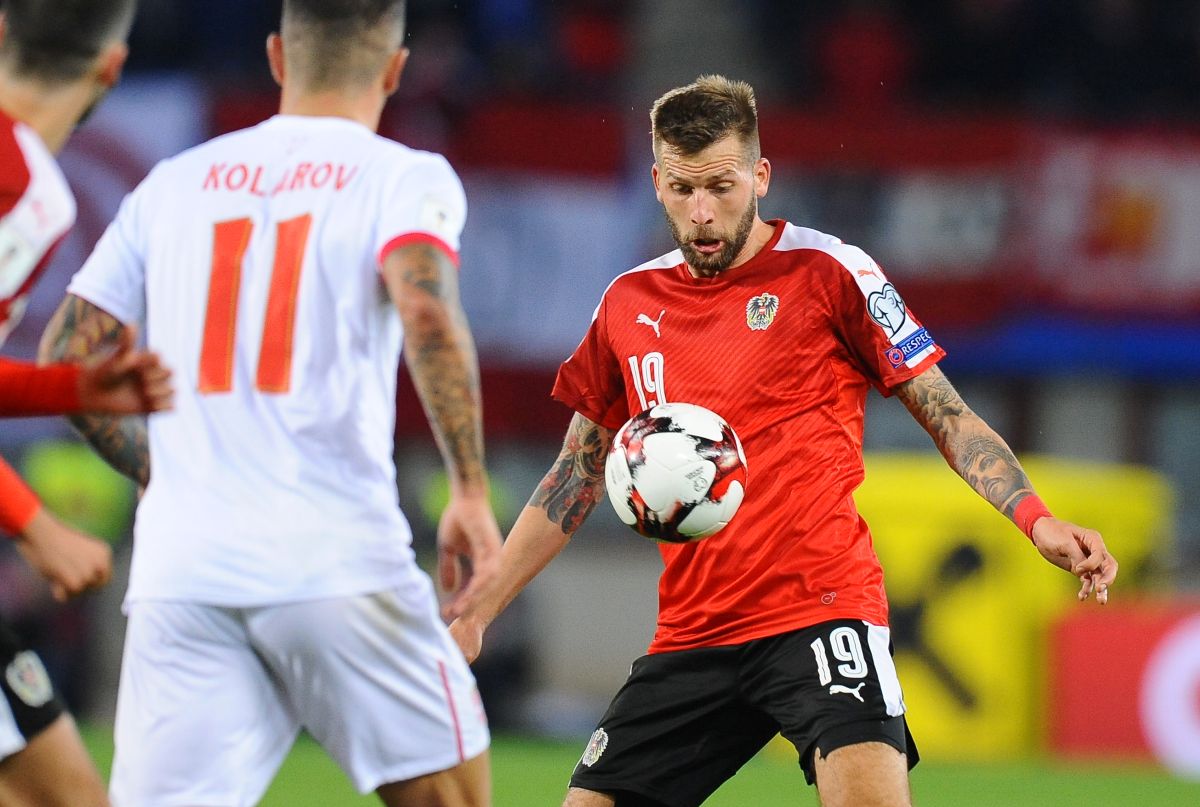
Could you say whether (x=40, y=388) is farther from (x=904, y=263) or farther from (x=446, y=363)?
(x=904, y=263)

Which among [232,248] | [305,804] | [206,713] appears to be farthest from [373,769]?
[305,804]

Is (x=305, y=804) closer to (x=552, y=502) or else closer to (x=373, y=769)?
(x=552, y=502)

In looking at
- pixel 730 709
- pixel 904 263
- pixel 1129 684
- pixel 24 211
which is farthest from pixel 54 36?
pixel 904 263

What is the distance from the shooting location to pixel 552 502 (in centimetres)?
524

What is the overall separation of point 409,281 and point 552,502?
143 cm

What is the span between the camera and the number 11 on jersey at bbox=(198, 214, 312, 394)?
13.1ft

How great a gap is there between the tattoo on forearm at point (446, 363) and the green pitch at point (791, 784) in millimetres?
5338

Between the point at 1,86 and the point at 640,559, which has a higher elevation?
the point at 1,86

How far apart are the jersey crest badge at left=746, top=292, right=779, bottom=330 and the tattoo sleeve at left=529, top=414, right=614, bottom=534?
54cm

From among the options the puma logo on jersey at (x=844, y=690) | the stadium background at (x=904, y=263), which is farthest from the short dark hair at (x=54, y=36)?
the stadium background at (x=904, y=263)

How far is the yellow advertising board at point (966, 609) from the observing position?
11406 millimetres

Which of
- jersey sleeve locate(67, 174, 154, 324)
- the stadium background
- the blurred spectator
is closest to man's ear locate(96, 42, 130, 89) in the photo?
jersey sleeve locate(67, 174, 154, 324)

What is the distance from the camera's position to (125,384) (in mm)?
3725

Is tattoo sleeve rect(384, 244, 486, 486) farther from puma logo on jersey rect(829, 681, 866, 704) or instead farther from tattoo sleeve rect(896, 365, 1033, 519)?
tattoo sleeve rect(896, 365, 1033, 519)
